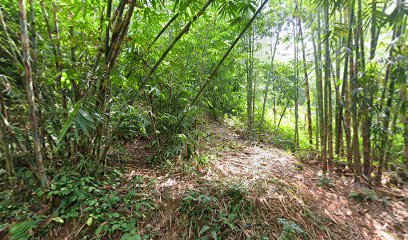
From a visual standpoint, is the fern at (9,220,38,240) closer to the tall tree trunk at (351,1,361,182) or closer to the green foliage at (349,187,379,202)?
the green foliage at (349,187,379,202)

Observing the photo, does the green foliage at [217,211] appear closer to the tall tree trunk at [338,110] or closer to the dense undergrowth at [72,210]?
the dense undergrowth at [72,210]

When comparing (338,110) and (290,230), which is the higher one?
(338,110)

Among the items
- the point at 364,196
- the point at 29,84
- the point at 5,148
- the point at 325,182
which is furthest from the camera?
the point at 325,182

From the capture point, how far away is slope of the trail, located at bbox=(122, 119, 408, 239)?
1.61 m

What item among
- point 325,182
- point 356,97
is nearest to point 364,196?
point 325,182

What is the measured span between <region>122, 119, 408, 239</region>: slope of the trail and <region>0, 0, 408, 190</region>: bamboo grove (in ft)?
1.04

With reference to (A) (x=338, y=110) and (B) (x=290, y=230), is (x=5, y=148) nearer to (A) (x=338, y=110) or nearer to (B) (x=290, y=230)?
(B) (x=290, y=230)

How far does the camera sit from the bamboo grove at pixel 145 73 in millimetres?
1406

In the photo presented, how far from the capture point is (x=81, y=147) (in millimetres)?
1742

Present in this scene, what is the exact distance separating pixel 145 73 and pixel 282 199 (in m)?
1.77

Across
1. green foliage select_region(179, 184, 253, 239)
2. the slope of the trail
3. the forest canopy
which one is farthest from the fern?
green foliage select_region(179, 184, 253, 239)

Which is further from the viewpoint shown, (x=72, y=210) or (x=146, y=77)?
(x=146, y=77)

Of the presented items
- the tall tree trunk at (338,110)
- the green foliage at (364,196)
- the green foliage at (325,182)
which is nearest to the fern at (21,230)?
the green foliage at (325,182)

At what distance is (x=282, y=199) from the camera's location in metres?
1.87
